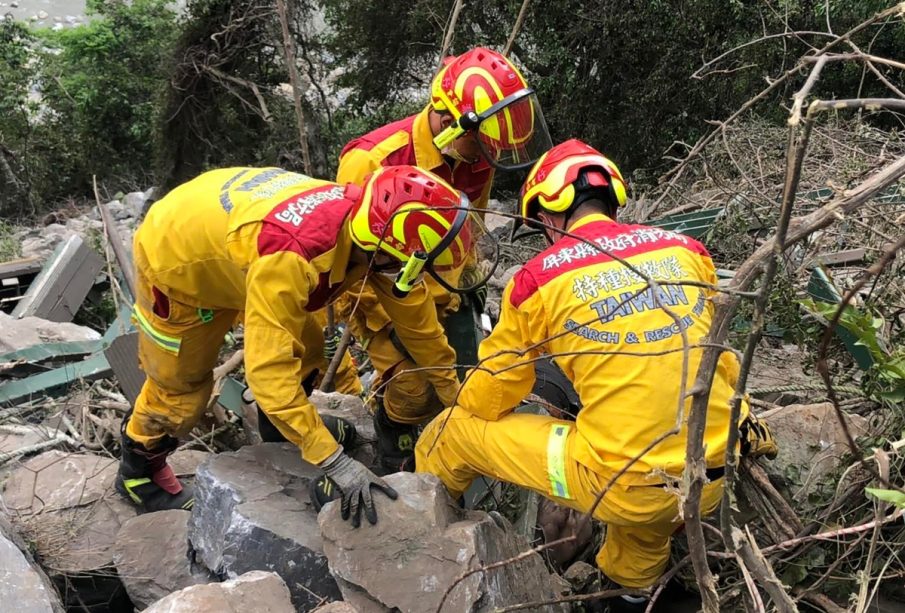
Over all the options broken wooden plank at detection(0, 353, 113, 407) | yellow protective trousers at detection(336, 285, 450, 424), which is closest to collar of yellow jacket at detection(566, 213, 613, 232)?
yellow protective trousers at detection(336, 285, 450, 424)

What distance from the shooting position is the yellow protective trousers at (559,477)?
232 centimetres

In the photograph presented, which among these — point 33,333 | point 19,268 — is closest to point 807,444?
point 33,333

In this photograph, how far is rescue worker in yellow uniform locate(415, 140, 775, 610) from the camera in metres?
2.21

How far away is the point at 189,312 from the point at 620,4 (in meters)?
6.58

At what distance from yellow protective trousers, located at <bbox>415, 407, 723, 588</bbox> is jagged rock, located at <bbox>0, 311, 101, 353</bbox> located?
4.01m

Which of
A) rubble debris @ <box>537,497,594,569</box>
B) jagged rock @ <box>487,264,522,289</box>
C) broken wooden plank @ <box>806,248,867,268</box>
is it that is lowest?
rubble debris @ <box>537,497,594,569</box>

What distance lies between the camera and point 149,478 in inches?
138

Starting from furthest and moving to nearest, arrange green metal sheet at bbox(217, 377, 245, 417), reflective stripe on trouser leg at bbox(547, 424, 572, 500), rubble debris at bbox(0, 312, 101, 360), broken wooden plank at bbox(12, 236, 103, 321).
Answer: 1. broken wooden plank at bbox(12, 236, 103, 321)
2. rubble debris at bbox(0, 312, 101, 360)
3. green metal sheet at bbox(217, 377, 245, 417)
4. reflective stripe on trouser leg at bbox(547, 424, 572, 500)

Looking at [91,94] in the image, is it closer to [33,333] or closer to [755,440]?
[33,333]

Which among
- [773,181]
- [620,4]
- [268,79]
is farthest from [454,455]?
[268,79]

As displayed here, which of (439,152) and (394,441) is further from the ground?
(439,152)

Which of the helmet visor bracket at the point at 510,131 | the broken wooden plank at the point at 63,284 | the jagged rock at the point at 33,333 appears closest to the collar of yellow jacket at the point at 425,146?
the helmet visor bracket at the point at 510,131

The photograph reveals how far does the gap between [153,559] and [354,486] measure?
1.14 m

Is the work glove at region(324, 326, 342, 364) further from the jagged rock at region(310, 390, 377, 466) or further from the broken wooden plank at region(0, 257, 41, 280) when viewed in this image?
the broken wooden plank at region(0, 257, 41, 280)
